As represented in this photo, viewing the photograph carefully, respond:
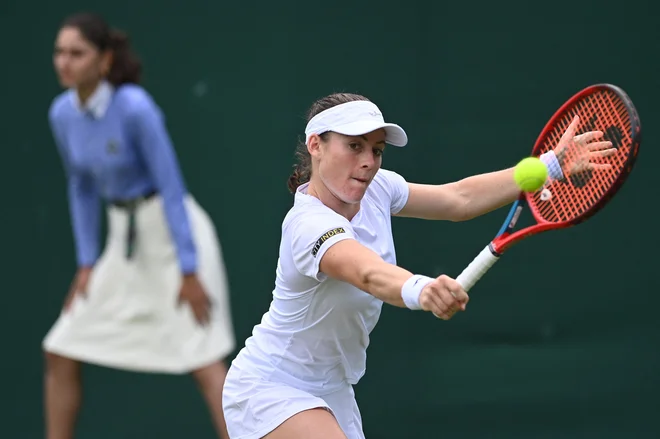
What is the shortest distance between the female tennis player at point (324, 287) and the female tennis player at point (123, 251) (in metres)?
1.80

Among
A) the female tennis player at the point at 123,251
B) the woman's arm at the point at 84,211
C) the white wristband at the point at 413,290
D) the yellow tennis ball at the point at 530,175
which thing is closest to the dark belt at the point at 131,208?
the female tennis player at the point at 123,251

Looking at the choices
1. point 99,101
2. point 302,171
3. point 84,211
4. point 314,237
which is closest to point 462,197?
point 302,171

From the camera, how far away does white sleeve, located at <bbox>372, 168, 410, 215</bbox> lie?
11.8 ft

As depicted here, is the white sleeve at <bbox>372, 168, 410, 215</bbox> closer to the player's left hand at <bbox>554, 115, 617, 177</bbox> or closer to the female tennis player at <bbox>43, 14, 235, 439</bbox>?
the player's left hand at <bbox>554, 115, 617, 177</bbox>

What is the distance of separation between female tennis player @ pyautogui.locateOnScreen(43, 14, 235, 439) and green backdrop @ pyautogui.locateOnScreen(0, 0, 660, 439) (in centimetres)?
32

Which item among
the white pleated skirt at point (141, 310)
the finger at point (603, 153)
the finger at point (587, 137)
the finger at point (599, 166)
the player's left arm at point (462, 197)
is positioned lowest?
the white pleated skirt at point (141, 310)

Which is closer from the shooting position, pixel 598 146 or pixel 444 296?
pixel 444 296

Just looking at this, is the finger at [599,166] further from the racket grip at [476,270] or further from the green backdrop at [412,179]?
the green backdrop at [412,179]

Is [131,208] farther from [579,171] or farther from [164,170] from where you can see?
[579,171]

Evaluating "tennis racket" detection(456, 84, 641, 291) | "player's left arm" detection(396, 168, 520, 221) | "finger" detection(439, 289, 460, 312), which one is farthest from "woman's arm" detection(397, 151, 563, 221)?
"finger" detection(439, 289, 460, 312)

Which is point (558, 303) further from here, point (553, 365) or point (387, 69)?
point (387, 69)

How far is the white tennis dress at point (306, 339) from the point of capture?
10.9 ft

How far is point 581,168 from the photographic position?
347 centimetres

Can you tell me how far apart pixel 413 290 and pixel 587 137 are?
3.01ft
